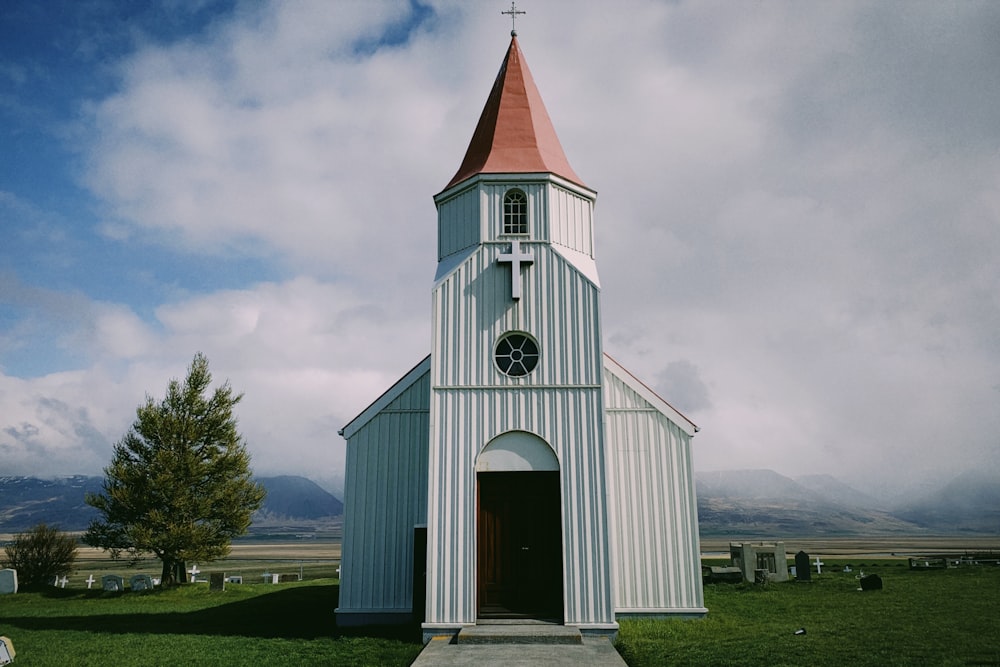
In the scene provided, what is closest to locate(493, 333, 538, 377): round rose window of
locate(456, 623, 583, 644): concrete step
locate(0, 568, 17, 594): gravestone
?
locate(456, 623, 583, 644): concrete step

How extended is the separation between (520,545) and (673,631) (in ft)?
12.1

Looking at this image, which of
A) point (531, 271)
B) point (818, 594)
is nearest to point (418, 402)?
point (531, 271)

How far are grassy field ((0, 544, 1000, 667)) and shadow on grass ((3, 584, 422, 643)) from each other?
0.15ft

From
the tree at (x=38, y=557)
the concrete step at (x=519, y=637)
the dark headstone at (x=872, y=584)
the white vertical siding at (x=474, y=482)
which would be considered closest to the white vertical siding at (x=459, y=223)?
the white vertical siding at (x=474, y=482)

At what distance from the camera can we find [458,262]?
52.5ft

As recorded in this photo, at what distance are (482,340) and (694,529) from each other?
276 inches

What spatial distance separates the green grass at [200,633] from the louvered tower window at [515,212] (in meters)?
9.54

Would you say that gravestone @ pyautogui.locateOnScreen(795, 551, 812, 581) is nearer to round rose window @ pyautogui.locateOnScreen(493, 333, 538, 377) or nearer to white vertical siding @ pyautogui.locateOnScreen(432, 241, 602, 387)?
white vertical siding @ pyautogui.locateOnScreen(432, 241, 602, 387)

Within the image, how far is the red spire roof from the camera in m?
16.3

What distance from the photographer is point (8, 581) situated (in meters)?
27.0

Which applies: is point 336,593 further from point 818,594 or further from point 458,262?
point 818,594

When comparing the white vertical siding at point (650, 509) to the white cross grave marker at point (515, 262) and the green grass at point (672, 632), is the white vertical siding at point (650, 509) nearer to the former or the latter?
the green grass at point (672, 632)

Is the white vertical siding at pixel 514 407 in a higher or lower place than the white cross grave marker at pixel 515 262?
lower

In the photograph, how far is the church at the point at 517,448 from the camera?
1383 cm
